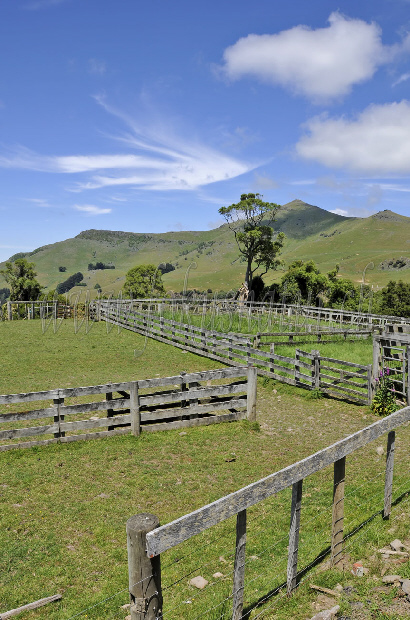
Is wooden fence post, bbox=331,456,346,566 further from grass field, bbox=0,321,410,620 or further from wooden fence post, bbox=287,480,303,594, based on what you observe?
Answer: wooden fence post, bbox=287,480,303,594

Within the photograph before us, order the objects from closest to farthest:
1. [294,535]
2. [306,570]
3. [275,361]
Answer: [294,535] → [306,570] → [275,361]

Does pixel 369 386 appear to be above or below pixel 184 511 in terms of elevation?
above

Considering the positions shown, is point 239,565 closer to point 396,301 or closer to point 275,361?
point 275,361

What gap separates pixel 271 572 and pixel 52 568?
9.54 feet

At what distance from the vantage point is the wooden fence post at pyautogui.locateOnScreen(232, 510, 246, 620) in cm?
378

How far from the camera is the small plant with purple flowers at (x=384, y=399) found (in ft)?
44.6

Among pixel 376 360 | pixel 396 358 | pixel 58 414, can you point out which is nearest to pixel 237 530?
pixel 58 414

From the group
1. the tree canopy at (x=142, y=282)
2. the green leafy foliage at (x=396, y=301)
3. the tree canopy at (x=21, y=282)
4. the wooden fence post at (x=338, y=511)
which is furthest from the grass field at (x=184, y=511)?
the tree canopy at (x=142, y=282)

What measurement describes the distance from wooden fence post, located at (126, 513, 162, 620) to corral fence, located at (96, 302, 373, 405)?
12.6 m

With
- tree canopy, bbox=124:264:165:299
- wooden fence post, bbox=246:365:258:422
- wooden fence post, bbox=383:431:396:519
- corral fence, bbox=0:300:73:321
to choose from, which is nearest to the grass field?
wooden fence post, bbox=383:431:396:519

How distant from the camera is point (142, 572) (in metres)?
3.18

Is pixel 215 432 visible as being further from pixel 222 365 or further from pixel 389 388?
pixel 222 365

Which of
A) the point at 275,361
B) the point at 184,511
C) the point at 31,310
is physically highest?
the point at 31,310

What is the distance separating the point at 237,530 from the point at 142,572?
98cm
